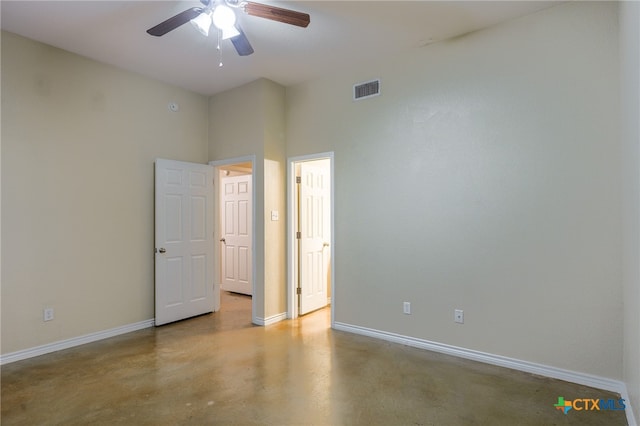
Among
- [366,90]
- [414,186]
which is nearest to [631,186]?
[414,186]

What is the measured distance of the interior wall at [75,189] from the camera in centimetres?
304

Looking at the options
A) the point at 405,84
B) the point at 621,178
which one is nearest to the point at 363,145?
the point at 405,84

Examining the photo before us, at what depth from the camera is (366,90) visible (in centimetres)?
372

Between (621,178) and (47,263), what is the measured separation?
16.1ft

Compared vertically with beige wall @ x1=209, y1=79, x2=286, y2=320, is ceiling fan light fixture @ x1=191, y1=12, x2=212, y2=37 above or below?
above

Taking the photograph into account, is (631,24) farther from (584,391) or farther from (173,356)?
(173,356)

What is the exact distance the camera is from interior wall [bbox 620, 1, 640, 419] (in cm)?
183

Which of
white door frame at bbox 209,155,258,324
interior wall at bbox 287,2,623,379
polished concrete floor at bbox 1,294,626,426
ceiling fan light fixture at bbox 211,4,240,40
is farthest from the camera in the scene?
white door frame at bbox 209,155,258,324

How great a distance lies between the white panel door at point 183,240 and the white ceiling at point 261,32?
1.24m

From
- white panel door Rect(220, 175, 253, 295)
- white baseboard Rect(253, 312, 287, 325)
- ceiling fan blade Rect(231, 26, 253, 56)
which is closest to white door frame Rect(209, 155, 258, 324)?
white baseboard Rect(253, 312, 287, 325)

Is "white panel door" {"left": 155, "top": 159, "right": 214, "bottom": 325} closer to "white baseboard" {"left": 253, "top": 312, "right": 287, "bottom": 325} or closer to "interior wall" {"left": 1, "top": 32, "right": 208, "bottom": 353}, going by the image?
"interior wall" {"left": 1, "top": 32, "right": 208, "bottom": 353}

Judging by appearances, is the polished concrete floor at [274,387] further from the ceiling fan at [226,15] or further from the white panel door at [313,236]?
the ceiling fan at [226,15]

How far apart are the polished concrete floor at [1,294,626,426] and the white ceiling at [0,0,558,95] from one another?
2.97m

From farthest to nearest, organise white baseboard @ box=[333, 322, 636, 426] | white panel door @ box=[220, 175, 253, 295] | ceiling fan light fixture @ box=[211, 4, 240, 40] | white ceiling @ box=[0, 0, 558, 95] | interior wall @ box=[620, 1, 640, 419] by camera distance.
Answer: white panel door @ box=[220, 175, 253, 295] < white ceiling @ box=[0, 0, 558, 95] < white baseboard @ box=[333, 322, 636, 426] < ceiling fan light fixture @ box=[211, 4, 240, 40] < interior wall @ box=[620, 1, 640, 419]
